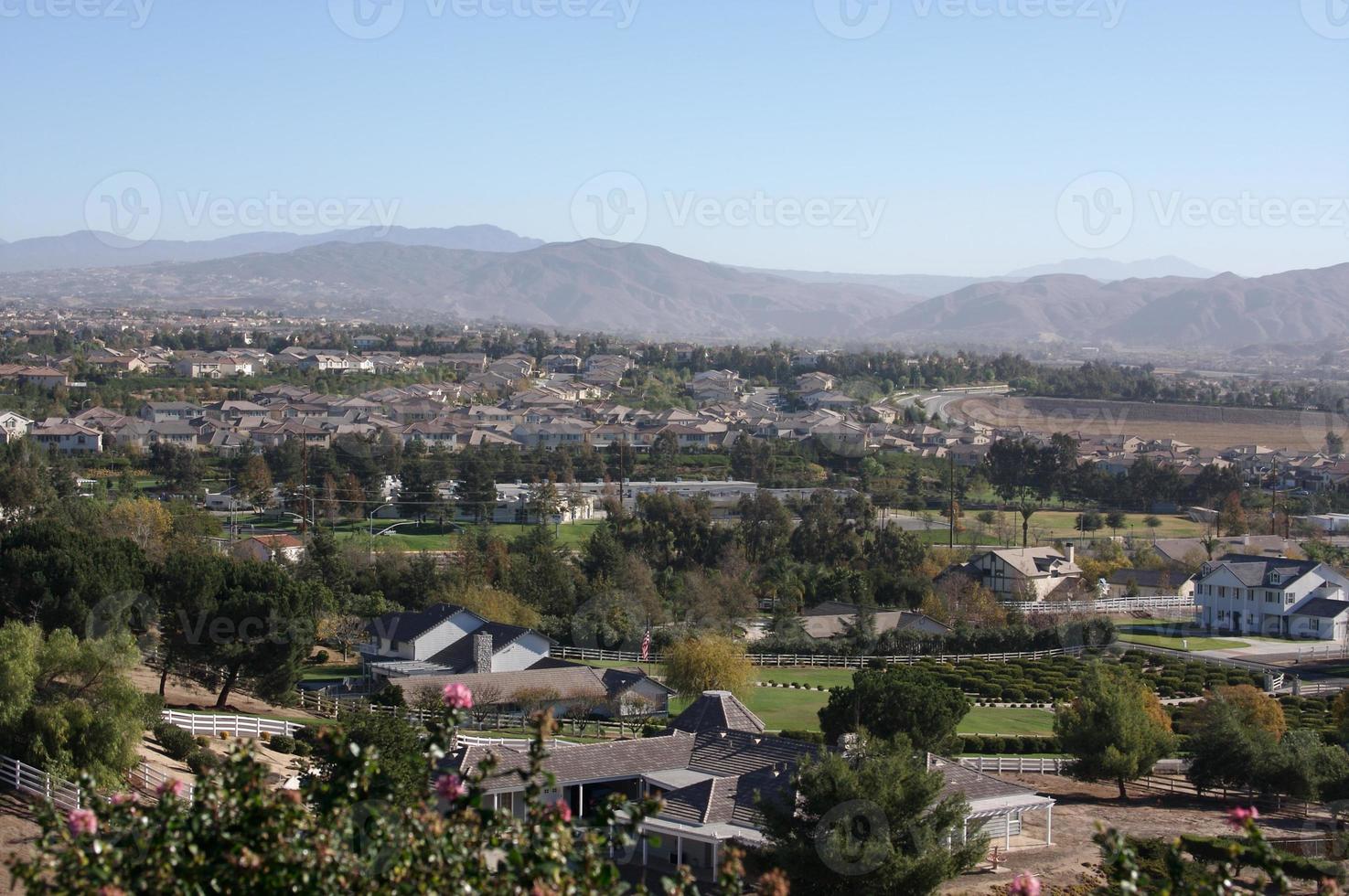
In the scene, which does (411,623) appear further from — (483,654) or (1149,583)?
(1149,583)

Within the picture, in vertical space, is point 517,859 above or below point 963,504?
above

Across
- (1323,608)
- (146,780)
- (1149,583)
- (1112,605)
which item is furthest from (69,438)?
(146,780)

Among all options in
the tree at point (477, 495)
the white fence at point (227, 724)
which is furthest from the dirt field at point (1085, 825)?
the tree at point (477, 495)

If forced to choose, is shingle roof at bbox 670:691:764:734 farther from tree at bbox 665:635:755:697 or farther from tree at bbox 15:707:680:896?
tree at bbox 15:707:680:896

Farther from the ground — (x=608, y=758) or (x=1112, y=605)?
(x=608, y=758)

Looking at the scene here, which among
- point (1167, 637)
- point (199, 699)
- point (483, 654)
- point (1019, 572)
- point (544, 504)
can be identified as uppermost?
point (199, 699)

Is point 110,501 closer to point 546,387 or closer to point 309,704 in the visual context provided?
point 309,704

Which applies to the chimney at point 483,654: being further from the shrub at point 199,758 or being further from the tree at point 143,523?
the tree at point 143,523

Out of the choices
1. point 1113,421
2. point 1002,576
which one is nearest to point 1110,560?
point 1002,576
